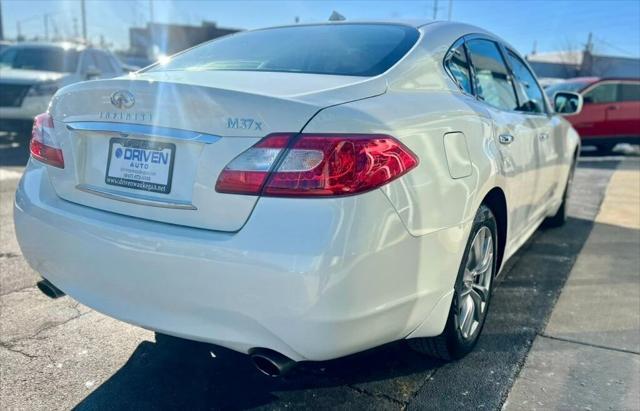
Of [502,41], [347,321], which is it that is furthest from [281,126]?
[502,41]

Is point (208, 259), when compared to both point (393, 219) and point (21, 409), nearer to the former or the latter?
point (393, 219)

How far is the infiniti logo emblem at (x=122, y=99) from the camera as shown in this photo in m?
2.06

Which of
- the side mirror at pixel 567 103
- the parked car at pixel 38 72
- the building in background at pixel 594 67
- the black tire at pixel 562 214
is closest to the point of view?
the side mirror at pixel 567 103

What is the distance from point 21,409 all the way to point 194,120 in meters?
1.39

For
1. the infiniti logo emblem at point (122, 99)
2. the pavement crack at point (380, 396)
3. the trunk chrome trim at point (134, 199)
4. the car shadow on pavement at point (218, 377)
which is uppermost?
the infiniti logo emblem at point (122, 99)

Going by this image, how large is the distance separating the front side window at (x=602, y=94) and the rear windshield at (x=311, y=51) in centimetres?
1034

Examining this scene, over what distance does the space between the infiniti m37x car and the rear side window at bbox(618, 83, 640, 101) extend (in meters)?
11.0

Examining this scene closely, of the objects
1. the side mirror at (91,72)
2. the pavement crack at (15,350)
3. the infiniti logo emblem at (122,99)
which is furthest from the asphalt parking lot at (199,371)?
the side mirror at (91,72)

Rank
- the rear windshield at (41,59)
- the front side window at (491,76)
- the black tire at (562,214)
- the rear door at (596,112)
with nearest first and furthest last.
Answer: the front side window at (491,76) → the black tire at (562,214) → the rear windshield at (41,59) → the rear door at (596,112)

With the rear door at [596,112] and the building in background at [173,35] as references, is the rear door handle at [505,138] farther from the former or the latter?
the building in background at [173,35]

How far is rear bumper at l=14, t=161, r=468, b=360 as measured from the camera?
1765mm

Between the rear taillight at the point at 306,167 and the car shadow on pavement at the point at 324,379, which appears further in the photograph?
the car shadow on pavement at the point at 324,379

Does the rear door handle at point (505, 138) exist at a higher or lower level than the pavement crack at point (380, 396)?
higher

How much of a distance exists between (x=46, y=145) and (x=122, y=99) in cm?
54
